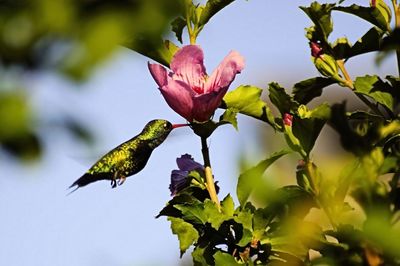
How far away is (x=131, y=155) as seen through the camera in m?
2.76

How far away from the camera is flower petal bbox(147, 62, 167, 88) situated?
8.89ft

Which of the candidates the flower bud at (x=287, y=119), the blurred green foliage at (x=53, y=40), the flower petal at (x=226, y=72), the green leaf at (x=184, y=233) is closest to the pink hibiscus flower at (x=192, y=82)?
the flower petal at (x=226, y=72)

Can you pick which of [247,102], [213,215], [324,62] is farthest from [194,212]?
[324,62]

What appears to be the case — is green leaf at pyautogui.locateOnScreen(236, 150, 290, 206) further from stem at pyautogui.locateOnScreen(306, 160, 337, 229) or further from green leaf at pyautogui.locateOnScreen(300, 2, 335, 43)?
green leaf at pyautogui.locateOnScreen(300, 2, 335, 43)

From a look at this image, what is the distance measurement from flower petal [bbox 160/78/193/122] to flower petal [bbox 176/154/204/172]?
0.19 m

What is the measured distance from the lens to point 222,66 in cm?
275

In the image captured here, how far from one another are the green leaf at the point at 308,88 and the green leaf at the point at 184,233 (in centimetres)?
60

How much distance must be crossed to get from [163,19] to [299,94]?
161 cm

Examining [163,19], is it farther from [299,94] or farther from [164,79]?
[299,94]

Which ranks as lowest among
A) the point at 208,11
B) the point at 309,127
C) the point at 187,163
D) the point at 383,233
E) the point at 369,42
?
the point at 383,233

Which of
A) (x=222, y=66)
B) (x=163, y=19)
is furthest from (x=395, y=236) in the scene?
(x=222, y=66)

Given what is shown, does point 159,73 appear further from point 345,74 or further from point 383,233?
point 383,233

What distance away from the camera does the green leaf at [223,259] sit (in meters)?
2.43

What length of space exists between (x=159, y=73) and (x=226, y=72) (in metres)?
0.21
